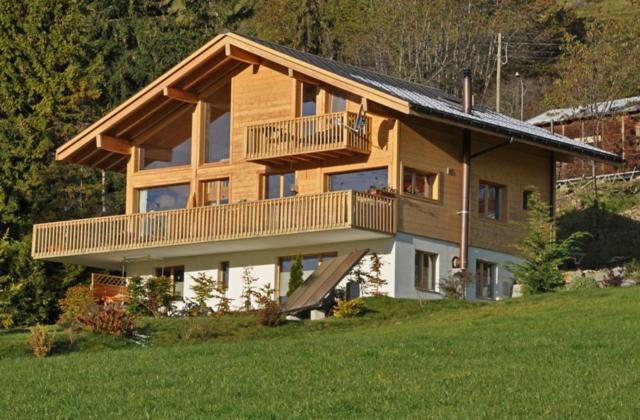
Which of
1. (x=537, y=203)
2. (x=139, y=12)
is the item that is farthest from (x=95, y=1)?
(x=537, y=203)

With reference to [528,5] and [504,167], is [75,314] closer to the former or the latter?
[504,167]

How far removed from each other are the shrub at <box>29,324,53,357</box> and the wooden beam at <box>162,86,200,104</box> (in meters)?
13.3

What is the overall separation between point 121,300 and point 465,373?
65.5ft

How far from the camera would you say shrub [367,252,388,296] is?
38031 mm

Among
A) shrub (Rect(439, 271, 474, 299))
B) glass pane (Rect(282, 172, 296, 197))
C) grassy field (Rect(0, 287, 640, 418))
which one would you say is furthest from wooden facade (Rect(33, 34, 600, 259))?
grassy field (Rect(0, 287, 640, 418))

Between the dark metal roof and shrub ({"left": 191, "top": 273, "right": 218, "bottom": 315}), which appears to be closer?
shrub ({"left": 191, "top": 273, "right": 218, "bottom": 315})

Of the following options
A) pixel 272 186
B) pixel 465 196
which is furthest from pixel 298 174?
pixel 465 196

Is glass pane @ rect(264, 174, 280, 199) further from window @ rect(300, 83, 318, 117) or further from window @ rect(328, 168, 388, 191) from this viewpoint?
window @ rect(300, 83, 318, 117)

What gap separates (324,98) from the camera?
40375 millimetres

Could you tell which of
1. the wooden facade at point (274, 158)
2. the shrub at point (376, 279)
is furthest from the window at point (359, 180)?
the shrub at point (376, 279)

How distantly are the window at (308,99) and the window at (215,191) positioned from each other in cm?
310

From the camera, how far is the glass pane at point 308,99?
40812mm

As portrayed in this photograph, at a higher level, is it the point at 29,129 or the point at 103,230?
the point at 29,129

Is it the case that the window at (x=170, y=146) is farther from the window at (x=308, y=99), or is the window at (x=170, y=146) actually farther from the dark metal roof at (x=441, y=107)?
the window at (x=308, y=99)
